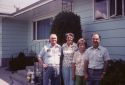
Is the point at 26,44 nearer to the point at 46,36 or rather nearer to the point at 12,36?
the point at 12,36

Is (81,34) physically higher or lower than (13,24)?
lower

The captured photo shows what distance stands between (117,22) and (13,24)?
29.7 feet

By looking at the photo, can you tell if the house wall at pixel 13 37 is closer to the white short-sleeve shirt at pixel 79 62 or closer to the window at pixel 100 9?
the window at pixel 100 9

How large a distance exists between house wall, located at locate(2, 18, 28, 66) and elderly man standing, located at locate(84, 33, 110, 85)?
10.4 metres

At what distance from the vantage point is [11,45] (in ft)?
48.4

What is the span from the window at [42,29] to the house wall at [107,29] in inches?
154

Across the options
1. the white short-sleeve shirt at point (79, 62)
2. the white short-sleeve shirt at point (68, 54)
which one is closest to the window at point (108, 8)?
the white short-sleeve shirt at point (68, 54)

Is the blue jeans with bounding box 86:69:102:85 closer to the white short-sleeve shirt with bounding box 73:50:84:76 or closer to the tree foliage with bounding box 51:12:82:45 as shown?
the white short-sleeve shirt with bounding box 73:50:84:76

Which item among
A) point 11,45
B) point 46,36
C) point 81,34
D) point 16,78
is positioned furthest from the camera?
point 11,45

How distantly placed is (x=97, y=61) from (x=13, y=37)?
1065 cm

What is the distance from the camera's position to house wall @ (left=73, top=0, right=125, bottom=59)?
6.98m

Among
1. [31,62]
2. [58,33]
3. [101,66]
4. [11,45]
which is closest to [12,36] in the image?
[11,45]

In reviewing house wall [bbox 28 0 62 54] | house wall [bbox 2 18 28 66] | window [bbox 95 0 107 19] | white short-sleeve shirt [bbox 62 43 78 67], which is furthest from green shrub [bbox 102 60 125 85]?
house wall [bbox 2 18 28 66]

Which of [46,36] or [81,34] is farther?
[46,36]
